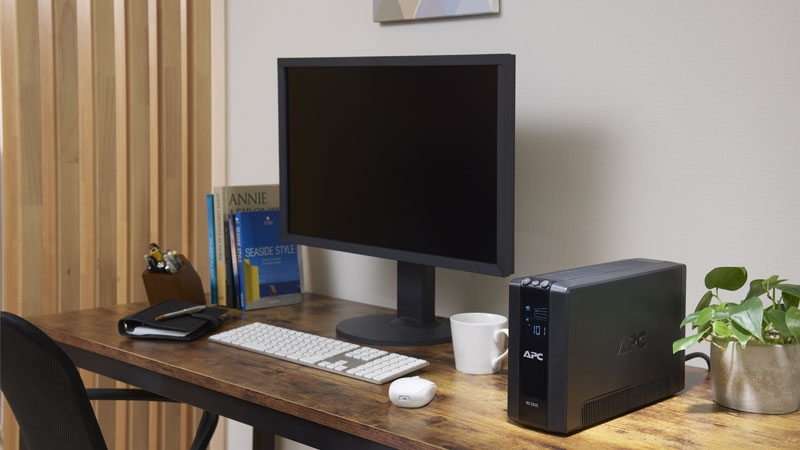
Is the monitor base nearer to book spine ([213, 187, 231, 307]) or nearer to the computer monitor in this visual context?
the computer monitor

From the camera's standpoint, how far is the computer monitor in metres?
1.64

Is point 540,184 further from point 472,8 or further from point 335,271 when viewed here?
point 335,271

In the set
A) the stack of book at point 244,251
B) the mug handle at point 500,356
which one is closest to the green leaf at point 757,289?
the mug handle at point 500,356

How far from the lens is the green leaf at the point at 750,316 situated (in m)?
1.29

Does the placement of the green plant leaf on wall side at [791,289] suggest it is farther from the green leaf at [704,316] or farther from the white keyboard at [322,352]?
the white keyboard at [322,352]

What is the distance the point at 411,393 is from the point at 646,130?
689 millimetres

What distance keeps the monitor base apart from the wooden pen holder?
398 mm

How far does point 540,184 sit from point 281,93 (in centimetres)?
61

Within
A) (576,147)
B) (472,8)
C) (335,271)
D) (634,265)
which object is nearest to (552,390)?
(634,265)

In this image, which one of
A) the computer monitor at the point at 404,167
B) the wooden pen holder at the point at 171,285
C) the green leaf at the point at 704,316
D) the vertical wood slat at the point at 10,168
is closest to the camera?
the green leaf at the point at 704,316

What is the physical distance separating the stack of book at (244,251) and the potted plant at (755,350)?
1.03 m

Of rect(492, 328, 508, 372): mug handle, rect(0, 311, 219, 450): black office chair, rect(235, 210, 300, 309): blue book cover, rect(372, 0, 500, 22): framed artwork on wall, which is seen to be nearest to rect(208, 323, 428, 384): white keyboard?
rect(492, 328, 508, 372): mug handle

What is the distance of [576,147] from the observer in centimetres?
178

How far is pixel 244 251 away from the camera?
208cm
